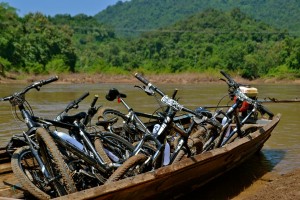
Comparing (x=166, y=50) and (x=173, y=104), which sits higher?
(x=173, y=104)

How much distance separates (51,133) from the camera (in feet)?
15.1

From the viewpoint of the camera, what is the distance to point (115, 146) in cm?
561

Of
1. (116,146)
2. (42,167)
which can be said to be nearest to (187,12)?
(116,146)

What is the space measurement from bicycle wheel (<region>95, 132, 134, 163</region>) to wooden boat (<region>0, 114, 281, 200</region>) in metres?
0.68

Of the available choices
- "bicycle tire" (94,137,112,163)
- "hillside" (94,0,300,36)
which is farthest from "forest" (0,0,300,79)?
"hillside" (94,0,300,36)

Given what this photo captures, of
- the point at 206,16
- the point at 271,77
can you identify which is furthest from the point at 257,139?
the point at 206,16

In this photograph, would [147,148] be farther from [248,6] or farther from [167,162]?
[248,6]

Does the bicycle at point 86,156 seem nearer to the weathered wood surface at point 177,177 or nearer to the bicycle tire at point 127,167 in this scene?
the bicycle tire at point 127,167

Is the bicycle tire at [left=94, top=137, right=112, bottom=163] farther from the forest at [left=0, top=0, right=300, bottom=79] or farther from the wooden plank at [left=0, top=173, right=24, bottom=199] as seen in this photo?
the forest at [left=0, top=0, right=300, bottom=79]

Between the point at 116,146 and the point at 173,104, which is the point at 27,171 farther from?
the point at 173,104

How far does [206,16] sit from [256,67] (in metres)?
44.2

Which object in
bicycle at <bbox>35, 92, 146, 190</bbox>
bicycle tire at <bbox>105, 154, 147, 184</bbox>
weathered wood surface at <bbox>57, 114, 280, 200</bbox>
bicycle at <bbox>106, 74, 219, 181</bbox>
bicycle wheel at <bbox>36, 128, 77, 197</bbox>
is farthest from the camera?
bicycle at <bbox>106, 74, 219, 181</bbox>

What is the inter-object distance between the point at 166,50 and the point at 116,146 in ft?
266

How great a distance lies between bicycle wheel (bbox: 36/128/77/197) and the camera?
419cm
